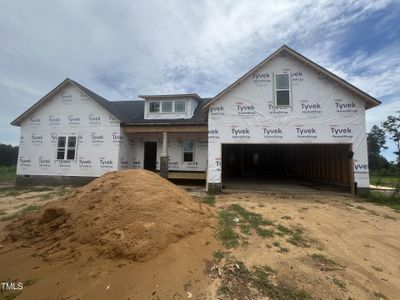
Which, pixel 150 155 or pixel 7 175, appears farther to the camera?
pixel 7 175

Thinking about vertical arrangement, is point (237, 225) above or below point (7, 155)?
below

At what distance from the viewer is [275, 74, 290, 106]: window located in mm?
11492

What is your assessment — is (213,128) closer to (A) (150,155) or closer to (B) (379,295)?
(A) (150,155)

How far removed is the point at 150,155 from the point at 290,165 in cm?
1286

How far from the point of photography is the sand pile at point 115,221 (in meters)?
4.19

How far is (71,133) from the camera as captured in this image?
572 inches

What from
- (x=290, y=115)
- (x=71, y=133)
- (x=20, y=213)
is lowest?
(x=20, y=213)

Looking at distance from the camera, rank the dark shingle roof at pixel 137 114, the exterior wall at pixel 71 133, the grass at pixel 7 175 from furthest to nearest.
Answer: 1. the grass at pixel 7 175
2. the dark shingle roof at pixel 137 114
3. the exterior wall at pixel 71 133

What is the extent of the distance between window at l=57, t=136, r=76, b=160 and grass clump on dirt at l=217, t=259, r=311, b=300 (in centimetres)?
1369

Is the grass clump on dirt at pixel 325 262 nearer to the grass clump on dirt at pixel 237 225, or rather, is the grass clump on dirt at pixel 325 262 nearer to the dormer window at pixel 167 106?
the grass clump on dirt at pixel 237 225

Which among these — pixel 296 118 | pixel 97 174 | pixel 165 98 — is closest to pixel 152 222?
pixel 296 118

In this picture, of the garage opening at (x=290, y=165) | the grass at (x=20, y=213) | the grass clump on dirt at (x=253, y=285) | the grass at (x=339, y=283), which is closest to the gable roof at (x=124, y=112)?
the garage opening at (x=290, y=165)

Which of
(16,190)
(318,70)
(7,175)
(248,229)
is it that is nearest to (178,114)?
(318,70)

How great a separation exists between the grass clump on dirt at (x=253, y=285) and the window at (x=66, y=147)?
44.9 ft
